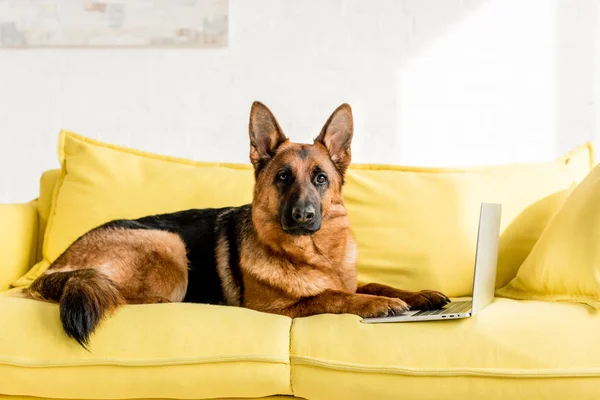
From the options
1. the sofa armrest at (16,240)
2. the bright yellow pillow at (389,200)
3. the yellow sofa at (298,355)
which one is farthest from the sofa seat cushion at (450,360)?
the sofa armrest at (16,240)

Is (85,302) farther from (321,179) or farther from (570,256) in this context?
(570,256)

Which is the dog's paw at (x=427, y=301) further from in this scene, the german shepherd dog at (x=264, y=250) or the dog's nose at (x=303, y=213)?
the dog's nose at (x=303, y=213)

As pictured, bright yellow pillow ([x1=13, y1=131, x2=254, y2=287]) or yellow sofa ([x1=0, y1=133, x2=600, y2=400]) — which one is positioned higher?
bright yellow pillow ([x1=13, y1=131, x2=254, y2=287])

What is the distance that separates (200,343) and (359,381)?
39 cm

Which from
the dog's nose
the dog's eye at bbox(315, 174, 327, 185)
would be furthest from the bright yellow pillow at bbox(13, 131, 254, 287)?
the dog's nose

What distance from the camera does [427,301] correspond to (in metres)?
1.76

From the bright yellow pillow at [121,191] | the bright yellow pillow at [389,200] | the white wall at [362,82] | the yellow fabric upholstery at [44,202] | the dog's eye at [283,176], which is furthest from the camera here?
the white wall at [362,82]

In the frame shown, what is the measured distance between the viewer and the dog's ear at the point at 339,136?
6.32ft

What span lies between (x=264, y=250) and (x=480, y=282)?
649 mm

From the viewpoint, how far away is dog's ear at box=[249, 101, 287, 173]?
191 cm

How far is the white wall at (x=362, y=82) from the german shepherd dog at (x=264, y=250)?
1065mm

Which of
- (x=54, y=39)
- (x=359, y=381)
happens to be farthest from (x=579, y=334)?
(x=54, y=39)

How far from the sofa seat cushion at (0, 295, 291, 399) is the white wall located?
64.2 inches

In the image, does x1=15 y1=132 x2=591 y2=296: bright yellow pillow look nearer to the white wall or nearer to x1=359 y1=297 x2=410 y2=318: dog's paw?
x1=359 y1=297 x2=410 y2=318: dog's paw
